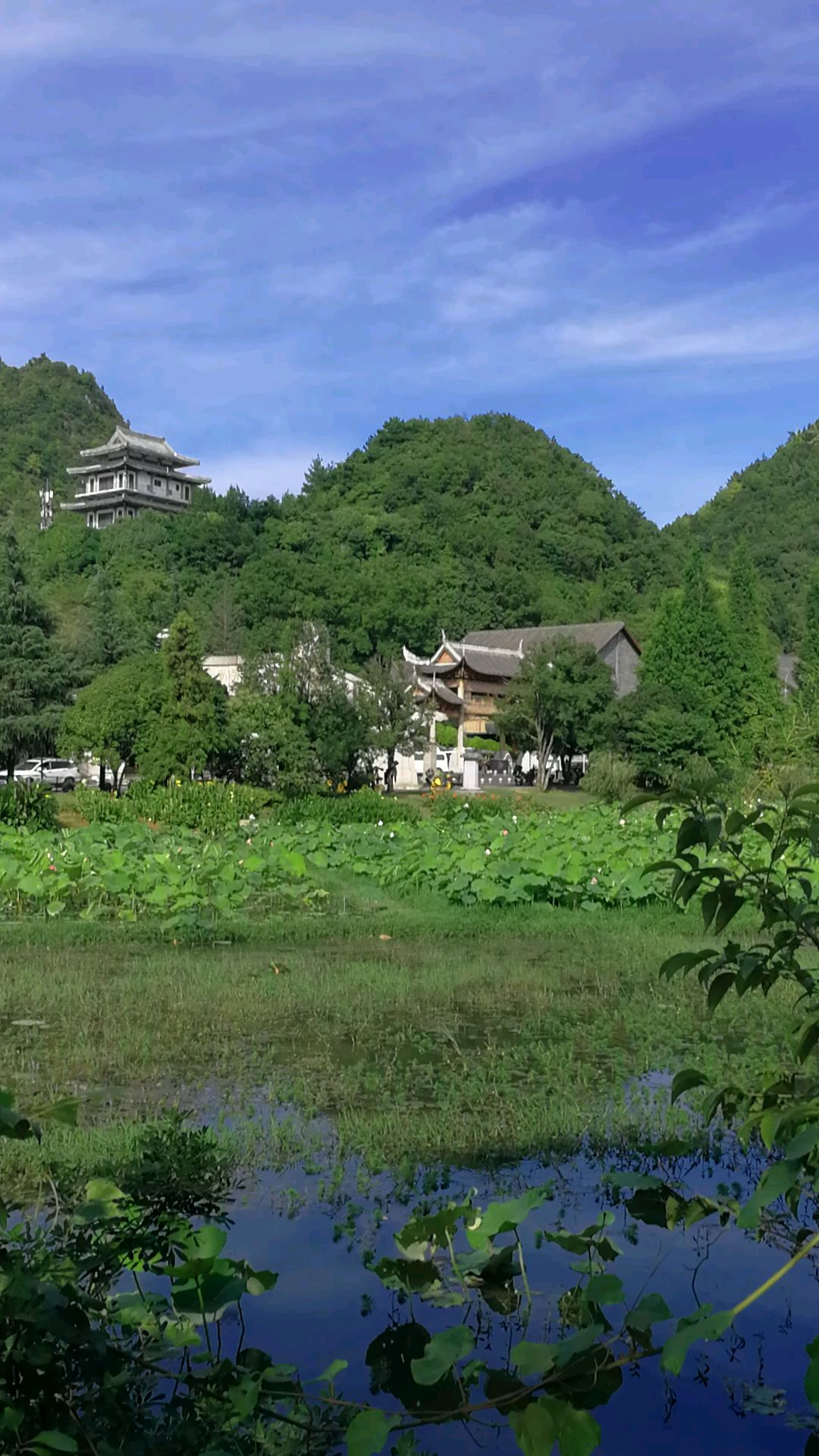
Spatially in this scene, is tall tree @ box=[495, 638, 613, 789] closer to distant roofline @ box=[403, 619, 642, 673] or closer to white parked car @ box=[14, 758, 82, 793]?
distant roofline @ box=[403, 619, 642, 673]

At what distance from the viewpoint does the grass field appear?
17.9 ft

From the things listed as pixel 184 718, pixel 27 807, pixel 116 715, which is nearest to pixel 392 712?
pixel 184 718

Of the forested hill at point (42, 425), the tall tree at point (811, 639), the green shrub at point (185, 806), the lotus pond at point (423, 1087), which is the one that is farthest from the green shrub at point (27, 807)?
the forested hill at point (42, 425)

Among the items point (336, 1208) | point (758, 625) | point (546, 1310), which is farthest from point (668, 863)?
point (758, 625)

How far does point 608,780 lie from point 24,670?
13674mm

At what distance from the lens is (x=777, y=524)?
6981 centimetres

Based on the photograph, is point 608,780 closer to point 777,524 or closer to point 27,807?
point 27,807

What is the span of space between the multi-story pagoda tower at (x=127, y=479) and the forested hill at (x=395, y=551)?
1.98 meters

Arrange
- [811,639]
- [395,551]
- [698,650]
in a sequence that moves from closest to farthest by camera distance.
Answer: [698,650]
[811,639]
[395,551]

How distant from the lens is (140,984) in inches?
333

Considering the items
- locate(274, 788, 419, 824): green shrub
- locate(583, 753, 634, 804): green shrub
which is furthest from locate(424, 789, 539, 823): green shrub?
locate(583, 753, 634, 804): green shrub

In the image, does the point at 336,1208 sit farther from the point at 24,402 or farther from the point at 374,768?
the point at 24,402

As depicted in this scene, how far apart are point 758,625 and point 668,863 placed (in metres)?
45.5

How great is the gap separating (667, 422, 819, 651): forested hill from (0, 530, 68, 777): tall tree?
41.6 m
